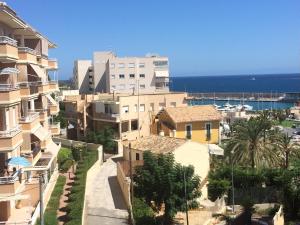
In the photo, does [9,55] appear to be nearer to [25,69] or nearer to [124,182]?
[25,69]

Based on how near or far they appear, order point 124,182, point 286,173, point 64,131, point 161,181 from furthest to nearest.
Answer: point 64,131 < point 286,173 < point 124,182 < point 161,181

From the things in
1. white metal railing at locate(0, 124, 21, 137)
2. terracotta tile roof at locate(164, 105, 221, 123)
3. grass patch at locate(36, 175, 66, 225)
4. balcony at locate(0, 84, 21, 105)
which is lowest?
grass patch at locate(36, 175, 66, 225)

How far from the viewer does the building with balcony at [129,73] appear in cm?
10938

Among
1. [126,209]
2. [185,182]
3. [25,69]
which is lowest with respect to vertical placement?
[126,209]

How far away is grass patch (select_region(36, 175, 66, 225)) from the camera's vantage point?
27.0 m

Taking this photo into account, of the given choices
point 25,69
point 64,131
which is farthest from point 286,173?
point 64,131

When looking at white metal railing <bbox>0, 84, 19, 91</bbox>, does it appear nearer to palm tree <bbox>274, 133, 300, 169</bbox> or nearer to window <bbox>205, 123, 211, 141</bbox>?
palm tree <bbox>274, 133, 300, 169</bbox>

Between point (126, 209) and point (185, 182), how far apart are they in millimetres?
4905

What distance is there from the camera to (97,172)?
45281 millimetres

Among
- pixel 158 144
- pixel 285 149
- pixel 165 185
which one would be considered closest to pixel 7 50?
pixel 165 185

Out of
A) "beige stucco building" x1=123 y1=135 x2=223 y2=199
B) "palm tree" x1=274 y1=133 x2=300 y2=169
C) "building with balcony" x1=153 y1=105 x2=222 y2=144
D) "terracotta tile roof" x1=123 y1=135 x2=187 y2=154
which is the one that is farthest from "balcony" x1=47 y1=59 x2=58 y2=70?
"palm tree" x1=274 y1=133 x2=300 y2=169

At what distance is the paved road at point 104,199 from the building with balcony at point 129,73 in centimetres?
5910

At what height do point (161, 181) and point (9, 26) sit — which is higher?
point (9, 26)

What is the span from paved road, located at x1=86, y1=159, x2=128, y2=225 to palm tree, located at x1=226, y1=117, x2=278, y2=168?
1212cm
